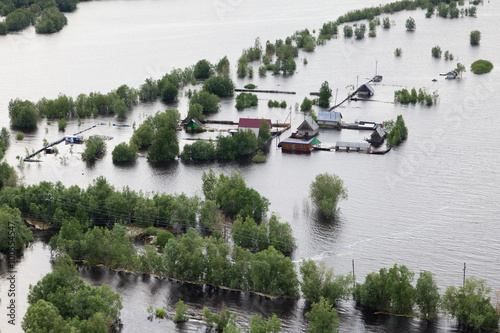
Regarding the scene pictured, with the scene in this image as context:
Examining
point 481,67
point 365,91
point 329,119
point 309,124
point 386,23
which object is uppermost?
point 386,23

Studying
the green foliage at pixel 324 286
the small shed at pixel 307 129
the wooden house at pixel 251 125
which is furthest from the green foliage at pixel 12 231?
the small shed at pixel 307 129

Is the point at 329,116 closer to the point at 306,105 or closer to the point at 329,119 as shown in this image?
the point at 329,119

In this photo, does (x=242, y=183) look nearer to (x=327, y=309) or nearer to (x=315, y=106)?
(x=327, y=309)

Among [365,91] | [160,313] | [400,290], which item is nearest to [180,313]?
[160,313]

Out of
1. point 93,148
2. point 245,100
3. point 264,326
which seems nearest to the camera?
point 264,326

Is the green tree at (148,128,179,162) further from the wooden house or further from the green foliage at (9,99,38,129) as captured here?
the green foliage at (9,99,38,129)

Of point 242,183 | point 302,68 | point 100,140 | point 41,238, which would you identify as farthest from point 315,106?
point 41,238

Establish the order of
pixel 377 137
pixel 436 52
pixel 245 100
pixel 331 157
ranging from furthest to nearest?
pixel 436 52 < pixel 245 100 < pixel 377 137 < pixel 331 157
